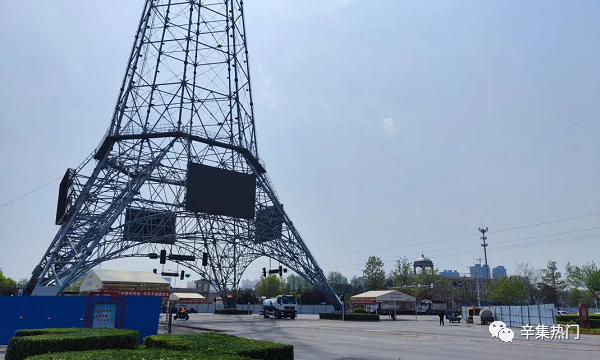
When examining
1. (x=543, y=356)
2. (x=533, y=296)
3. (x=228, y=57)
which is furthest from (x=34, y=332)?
(x=533, y=296)

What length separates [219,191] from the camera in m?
53.2

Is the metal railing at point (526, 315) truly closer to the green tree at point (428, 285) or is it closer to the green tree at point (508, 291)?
the green tree at point (508, 291)

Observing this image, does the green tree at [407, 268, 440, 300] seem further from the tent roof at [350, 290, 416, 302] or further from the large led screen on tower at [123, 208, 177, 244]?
the large led screen on tower at [123, 208, 177, 244]

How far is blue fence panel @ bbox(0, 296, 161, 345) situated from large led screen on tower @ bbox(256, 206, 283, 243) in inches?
1533

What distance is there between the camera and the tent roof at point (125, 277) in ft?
153

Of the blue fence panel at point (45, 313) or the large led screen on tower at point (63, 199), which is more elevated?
the large led screen on tower at point (63, 199)

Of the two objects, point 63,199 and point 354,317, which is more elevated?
point 63,199

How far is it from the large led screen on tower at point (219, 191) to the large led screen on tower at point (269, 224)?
6831mm

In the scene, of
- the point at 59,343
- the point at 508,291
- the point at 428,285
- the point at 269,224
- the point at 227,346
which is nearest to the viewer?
the point at 227,346

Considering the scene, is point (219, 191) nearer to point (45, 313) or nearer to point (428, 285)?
point (45, 313)

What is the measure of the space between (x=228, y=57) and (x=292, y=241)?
27036 millimetres

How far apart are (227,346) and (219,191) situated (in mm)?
42825

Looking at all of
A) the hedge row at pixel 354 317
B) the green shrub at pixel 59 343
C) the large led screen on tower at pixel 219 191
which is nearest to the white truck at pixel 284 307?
the hedge row at pixel 354 317

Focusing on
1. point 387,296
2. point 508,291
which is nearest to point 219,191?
point 387,296
